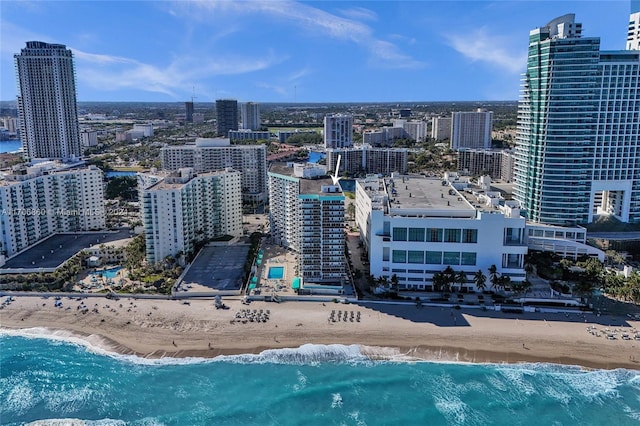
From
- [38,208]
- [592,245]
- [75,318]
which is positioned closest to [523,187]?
[592,245]

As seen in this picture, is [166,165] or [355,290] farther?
[166,165]

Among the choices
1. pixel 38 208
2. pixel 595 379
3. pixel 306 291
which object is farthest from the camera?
pixel 38 208

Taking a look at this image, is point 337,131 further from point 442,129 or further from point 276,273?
point 276,273

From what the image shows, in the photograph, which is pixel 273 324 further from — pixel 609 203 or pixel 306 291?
pixel 609 203

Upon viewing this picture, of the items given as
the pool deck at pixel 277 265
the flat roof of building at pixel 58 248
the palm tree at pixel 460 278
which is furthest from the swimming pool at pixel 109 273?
the palm tree at pixel 460 278

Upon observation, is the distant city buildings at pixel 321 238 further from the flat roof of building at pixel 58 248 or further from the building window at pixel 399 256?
the flat roof of building at pixel 58 248

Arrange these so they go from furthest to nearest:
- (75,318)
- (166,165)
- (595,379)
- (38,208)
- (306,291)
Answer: (166,165), (38,208), (306,291), (75,318), (595,379)

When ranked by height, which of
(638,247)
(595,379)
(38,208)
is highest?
(38,208)
